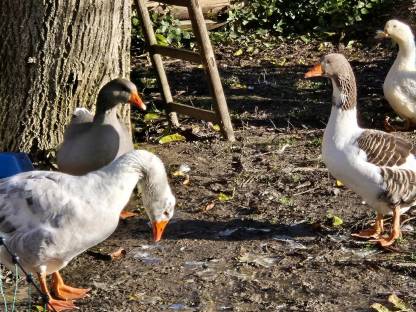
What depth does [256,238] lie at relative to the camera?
19.1 feet

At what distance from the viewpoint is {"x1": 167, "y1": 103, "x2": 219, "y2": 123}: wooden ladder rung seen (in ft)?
25.8

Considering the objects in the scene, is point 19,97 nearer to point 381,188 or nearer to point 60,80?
point 60,80

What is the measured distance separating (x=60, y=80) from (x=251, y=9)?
625 centimetres

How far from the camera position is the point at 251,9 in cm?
1255

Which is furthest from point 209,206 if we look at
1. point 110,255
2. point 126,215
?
point 110,255

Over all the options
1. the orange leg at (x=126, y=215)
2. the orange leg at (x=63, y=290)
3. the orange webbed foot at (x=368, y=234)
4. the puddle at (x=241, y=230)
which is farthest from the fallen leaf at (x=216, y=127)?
the orange leg at (x=63, y=290)

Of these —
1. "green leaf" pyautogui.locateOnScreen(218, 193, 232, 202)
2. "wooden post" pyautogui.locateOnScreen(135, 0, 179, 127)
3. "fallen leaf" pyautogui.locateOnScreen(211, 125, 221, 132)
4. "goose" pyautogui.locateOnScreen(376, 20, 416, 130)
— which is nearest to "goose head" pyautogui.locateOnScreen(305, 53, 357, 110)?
"green leaf" pyautogui.locateOnScreen(218, 193, 232, 202)

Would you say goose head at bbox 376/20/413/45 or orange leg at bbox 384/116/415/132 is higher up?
goose head at bbox 376/20/413/45

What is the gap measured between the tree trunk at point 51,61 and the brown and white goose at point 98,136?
1.57 ft

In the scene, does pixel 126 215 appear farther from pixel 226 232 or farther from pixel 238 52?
pixel 238 52

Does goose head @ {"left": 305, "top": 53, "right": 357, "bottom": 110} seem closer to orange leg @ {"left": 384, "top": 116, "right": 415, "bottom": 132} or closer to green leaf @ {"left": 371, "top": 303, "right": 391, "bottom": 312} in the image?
green leaf @ {"left": 371, "top": 303, "right": 391, "bottom": 312}

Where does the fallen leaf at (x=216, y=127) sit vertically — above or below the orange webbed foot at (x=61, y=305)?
below

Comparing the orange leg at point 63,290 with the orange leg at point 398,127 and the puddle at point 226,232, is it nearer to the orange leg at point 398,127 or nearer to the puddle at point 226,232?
the puddle at point 226,232

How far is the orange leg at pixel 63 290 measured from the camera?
4.93 metres
